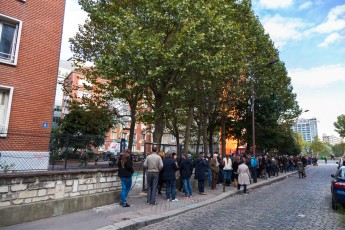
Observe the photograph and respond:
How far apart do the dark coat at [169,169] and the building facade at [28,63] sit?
569 cm

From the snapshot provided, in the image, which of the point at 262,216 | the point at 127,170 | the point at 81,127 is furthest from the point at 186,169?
the point at 81,127

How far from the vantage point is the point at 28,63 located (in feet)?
40.7

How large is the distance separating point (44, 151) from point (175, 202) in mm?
5175

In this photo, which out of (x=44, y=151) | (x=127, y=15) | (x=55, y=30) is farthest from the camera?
(x=55, y=30)

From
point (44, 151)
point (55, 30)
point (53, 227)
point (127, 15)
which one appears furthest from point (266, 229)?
point (55, 30)

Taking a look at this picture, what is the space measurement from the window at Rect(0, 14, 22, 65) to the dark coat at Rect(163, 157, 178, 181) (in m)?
8.07

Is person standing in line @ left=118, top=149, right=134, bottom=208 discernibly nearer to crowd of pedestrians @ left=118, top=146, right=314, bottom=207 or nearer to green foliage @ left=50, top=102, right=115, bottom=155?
crowd of pedestrians @ left=118, top=146, right=314, bottom=207

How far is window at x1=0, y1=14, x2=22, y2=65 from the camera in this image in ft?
39.0

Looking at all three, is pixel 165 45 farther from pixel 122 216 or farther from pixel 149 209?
pixel 122 216

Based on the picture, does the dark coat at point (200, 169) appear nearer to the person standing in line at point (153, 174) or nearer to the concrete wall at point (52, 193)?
the person standing in line at point (153, 174)

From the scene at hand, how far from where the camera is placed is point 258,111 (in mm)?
29734

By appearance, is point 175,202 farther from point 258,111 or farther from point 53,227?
point 258,111

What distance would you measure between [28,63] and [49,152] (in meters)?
6.29

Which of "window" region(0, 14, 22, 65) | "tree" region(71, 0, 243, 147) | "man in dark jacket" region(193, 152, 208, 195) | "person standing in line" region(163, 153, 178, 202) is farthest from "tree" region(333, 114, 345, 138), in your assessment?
"window" region(0, 14, 22, 65)
